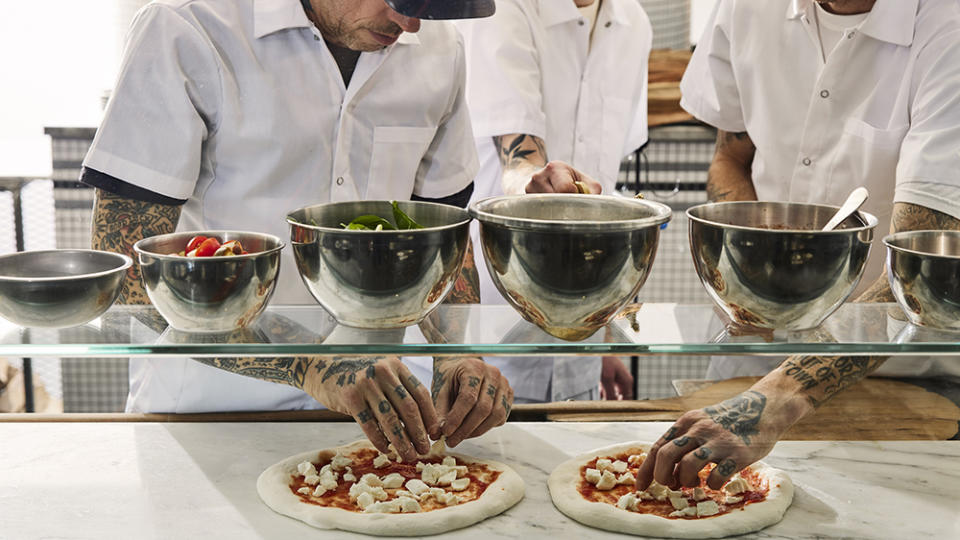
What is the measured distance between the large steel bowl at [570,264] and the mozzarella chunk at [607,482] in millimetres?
443

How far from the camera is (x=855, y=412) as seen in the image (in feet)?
5.88

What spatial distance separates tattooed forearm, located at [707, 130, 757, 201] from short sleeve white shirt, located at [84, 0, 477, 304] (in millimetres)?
753

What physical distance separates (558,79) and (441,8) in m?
1.42

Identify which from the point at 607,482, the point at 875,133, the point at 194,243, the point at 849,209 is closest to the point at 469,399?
the point at 607,482

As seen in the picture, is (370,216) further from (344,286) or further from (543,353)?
(543,353)

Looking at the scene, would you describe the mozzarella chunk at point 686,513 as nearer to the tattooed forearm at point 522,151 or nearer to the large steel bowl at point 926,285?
the large steel bowl at point 926,285

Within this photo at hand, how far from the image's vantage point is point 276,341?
109 cm

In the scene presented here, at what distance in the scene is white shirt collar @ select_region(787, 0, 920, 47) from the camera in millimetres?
1964

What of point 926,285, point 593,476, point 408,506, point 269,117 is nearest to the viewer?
point 926,285

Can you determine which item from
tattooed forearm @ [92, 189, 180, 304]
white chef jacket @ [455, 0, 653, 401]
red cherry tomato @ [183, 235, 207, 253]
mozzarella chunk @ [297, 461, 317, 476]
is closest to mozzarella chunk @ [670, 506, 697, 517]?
mozzarella chunk @ [297, 461, 317, 476]

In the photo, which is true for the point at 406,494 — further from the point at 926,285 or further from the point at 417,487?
the point at 926,285

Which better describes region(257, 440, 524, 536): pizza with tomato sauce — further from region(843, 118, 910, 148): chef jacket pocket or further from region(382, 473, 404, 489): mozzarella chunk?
region(843, 118, 910, 148): chef jacket pocket

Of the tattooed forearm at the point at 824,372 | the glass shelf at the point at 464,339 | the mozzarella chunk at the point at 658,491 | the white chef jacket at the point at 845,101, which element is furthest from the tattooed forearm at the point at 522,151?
the glass shelf at the point at 464,339

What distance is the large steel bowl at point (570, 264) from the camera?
1.00 meters
